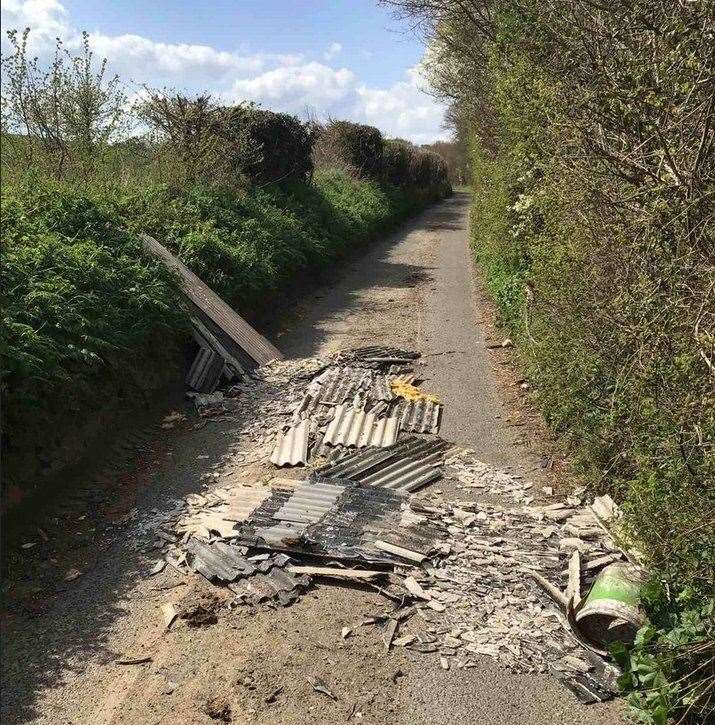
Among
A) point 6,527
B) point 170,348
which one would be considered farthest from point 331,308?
point 6,527

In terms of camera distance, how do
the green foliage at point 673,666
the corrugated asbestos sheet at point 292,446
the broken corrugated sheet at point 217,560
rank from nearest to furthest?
the green foliage at point 673,666
the broken corrugated sheet at point 217,560
the corrugated asbestos sheet at point 292,446

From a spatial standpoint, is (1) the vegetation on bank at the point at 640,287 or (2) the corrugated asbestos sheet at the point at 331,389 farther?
(2) the corrugated asbestos sheet at the point at 331,389

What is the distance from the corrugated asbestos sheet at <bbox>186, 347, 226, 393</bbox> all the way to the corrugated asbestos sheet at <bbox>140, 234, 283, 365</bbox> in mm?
787

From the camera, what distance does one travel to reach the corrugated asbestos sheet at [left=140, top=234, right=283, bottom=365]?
11.3 m

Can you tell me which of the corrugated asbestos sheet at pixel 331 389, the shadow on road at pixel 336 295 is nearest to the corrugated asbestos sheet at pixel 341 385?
the corrugated asbestos sheet at pixel 331 389

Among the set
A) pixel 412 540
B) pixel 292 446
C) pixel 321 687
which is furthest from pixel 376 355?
pixel 321 687

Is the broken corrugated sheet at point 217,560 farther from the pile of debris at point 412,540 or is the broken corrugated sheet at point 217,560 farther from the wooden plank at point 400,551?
the wooden plank at point 400,551

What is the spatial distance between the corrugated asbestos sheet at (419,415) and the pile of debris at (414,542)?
0.13 feet

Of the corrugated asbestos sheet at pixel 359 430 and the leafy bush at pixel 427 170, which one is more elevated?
the leafy bush at pixel 427 170

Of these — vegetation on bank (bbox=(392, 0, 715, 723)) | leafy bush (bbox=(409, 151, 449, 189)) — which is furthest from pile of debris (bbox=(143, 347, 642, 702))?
leafy bush (bbox=(409, 151, 449, 189))

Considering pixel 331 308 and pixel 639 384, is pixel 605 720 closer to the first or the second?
pixel 639 384

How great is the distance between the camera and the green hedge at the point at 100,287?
22.4 ft

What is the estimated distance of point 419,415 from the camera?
29.2 feet

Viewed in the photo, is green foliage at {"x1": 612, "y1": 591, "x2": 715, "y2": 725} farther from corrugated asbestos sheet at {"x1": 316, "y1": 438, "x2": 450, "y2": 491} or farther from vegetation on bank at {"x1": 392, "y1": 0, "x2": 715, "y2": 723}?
corrugated asbestos sheet at {"x1": 316, "y1": 438, "x2": 450, "y2": 491}
